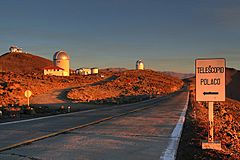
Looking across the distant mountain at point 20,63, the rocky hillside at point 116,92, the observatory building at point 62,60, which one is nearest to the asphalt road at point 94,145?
the rocky hillside at point 116,92

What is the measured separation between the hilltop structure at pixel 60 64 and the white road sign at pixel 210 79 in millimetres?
89122

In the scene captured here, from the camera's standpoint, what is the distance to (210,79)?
28.9ft

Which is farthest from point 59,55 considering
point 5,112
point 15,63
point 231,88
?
point 231,88

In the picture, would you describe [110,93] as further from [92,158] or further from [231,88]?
[231,88]

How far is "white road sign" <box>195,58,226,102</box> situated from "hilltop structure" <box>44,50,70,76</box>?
89.1 metres

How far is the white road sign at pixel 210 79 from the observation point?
28.6ft

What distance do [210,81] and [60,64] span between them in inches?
3682

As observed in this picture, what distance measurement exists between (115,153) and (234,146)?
436 centimetres

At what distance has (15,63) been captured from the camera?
156625mm

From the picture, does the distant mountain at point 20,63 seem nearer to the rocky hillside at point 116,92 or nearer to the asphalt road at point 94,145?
the rocky hillside at point 116,92

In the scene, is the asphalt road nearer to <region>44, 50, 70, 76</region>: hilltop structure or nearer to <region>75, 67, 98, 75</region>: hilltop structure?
<region>44, 50, 70, 76</region>: hilltop structure

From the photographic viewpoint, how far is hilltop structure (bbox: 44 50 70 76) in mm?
96200

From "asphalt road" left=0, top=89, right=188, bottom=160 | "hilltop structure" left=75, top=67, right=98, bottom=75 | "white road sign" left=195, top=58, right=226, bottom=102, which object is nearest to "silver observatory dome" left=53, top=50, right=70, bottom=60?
"hilltop structure" left=75, top=67, right=98, bottom=75

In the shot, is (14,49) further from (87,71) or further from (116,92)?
(116,92)
